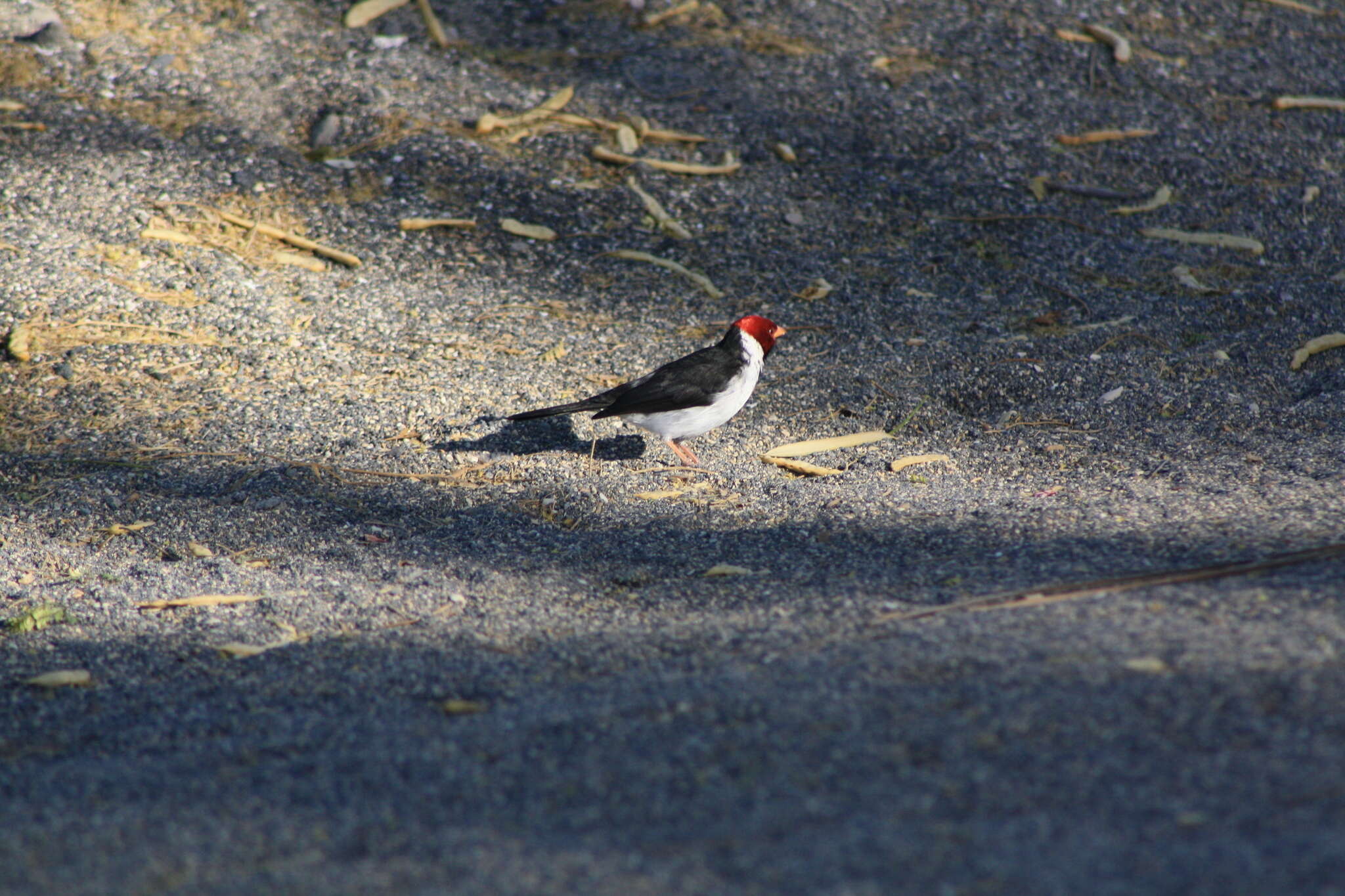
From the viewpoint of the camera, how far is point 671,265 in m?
5.37

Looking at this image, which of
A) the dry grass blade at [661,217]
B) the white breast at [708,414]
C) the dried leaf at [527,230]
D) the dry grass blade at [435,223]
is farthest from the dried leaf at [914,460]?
the dry grass blade at [435,223]

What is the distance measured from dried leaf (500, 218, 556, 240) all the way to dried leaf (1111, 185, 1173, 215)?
3128 millimetres

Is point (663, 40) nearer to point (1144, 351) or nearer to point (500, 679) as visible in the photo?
point (1144, 351)

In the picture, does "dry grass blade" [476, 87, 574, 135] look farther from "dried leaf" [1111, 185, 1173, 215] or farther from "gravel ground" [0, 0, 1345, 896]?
"dried leaf" [1111, 185, 1173, 215]

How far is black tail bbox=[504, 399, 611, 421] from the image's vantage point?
12.9ft

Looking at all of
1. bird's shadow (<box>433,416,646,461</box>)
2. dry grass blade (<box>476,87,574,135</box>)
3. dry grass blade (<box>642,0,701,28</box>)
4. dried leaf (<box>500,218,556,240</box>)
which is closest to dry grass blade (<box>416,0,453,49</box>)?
dry grass blade (<box>476,87,574,135</box>)

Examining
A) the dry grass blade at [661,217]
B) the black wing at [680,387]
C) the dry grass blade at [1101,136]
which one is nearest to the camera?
the black wing at [680,387]

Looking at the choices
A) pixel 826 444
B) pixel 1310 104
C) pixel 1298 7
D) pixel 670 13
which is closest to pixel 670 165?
pixel 670 13

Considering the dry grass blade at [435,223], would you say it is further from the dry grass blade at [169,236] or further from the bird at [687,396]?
the bird at [687,396]

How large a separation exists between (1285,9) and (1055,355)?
4.97 metres

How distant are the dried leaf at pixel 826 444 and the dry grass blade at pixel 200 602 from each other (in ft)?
6.43

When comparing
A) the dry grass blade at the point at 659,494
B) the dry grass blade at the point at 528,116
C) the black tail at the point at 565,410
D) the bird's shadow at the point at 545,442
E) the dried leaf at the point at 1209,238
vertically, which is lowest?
the bird's shadow at the point at 545,442

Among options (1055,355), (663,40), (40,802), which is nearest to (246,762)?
(40,802)

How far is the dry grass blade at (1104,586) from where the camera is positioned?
8.50 feet
